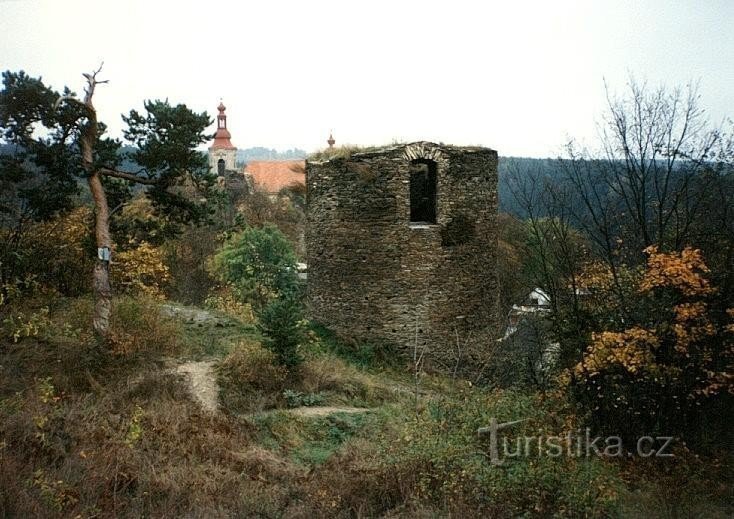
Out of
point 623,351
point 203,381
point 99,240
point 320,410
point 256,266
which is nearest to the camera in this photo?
point 623,351

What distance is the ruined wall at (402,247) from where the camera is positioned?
1199 centimetres

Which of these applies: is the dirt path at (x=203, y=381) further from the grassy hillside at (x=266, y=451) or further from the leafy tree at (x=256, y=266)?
the leafy tree at (x=256, y=266)

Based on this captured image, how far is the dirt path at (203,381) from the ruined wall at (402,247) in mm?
3533

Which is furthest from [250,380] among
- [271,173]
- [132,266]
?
[271,173]

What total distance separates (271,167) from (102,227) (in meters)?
52.2

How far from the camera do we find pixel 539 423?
281 inches

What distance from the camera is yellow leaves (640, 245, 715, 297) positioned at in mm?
6609

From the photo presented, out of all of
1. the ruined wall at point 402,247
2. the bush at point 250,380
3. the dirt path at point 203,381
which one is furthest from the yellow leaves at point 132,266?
the bush at point 250,380

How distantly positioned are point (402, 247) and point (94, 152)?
6.28 meters

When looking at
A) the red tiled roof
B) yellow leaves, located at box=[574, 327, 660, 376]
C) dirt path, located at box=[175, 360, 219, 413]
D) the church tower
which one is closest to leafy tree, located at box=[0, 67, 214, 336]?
dirt path, located at box=[175, 360, 219, 413]

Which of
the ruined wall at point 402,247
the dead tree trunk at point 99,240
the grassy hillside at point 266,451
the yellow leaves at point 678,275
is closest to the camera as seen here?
the grassy hillside at point 266,451

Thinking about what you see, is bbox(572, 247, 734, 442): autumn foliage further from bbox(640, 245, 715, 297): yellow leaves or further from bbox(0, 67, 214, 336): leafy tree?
bbox(0, 67, 214, 336): leafy tree

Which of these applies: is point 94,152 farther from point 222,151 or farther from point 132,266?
point 222,151

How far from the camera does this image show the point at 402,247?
12.0 metres
